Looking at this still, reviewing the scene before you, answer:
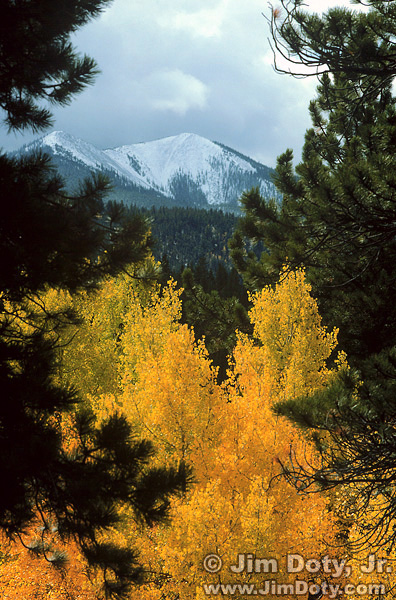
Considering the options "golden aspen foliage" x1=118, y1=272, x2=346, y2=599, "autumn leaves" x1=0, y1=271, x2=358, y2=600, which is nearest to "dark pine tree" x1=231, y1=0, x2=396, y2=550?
"autumn leaves" x1=0, y1=271, x2=358, y2=600

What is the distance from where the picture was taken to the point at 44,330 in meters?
4.66

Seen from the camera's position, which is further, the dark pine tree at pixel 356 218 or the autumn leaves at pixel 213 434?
the autumn leaves at pixel 213 434

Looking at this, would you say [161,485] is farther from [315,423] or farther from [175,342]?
[175,342]

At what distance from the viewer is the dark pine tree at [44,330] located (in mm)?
3797

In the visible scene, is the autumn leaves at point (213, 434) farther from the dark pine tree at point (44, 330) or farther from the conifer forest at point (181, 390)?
the dark pine tree at point (44, 330)

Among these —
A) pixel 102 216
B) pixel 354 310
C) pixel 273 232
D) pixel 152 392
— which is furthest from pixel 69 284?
pixel 152 392

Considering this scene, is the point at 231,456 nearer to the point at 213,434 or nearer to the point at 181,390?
the point at 213,434

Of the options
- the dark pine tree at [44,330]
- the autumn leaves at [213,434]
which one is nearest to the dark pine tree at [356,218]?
the dark pine tree at [44,330]

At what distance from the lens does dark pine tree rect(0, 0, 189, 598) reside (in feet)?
12.5

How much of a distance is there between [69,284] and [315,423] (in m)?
3.22

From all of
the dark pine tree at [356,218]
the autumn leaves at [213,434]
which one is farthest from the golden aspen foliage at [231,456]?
the dark pine tree at [356,218]

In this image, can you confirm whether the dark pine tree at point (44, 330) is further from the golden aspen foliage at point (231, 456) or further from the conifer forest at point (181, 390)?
the golden aspen foliage at point (231, 456)

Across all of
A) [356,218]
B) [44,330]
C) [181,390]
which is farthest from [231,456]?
[356,218]

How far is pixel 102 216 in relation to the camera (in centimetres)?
440
